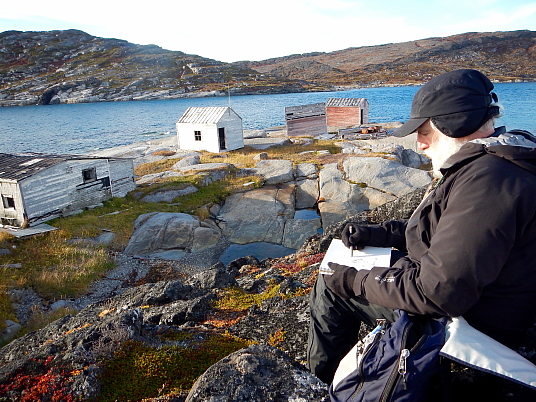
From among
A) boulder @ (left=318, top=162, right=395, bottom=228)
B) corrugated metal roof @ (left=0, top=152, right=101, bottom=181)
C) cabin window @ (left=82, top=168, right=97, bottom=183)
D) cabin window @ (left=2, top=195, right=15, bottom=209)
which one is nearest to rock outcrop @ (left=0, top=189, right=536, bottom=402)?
boulder @ (left=318, top=162, right=395, bottom=228)

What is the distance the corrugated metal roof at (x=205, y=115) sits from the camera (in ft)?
114

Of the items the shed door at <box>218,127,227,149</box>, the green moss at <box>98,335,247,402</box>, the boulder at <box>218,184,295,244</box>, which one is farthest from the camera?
the shed door at <box>218,127,227,149</box>

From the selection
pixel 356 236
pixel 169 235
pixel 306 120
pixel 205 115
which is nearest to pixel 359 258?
pixel 356 236

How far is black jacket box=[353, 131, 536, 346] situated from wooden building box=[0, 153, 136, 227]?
20624 millimetres

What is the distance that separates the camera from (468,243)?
7.74ft

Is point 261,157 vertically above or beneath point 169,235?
above

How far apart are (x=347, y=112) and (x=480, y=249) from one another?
160 ft

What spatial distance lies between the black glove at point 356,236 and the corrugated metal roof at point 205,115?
31.8m

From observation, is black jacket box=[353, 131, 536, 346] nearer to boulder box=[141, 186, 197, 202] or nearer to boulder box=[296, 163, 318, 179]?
boulder box=[141, 186, 197, 202]

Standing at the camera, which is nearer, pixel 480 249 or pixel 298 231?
pixel 480 249

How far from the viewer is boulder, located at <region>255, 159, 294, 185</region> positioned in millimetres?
26219

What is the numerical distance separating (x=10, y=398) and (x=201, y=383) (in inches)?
79.6

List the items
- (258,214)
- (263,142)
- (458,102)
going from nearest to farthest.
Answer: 1. (458,102)
2. (258,214)
3. (263,142)

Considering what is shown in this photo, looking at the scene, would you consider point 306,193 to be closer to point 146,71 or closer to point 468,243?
point 468,243
